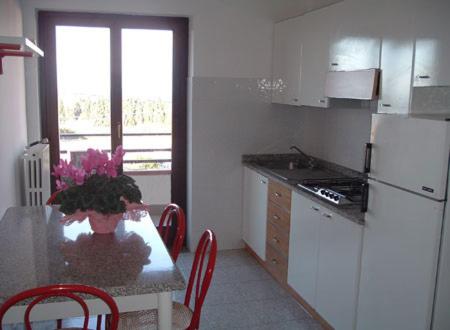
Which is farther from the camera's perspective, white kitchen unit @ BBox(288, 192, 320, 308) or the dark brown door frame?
the dark brown door frame

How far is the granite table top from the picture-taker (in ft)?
5.97

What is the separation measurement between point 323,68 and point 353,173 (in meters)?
0.93

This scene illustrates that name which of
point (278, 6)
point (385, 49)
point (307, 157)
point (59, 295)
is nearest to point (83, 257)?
point (59, 295)

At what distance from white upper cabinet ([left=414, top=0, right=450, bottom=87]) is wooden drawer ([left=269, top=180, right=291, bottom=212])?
4.60 ft

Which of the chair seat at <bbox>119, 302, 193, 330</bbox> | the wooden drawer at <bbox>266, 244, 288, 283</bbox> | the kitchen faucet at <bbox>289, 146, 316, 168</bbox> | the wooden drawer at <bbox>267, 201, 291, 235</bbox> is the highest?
the kitchen faucet at <bbox>289, 146, 316, 168</bbox>

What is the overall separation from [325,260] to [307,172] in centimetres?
118

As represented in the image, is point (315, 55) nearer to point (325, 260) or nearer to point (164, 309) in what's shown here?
point (325, 260)

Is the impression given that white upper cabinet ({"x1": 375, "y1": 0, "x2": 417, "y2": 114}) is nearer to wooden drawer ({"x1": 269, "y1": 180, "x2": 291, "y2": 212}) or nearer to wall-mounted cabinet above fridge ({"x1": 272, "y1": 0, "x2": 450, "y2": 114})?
wall-mounted cabinet above fridge ({"x1": 272, "y1": 0, "x2": 450, "y2": 114})

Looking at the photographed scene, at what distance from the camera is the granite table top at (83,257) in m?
1.82

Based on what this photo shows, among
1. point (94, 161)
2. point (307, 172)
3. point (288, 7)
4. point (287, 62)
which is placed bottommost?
point (307, 172)

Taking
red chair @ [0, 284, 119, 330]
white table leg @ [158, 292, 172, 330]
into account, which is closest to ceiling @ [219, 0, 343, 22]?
white table leg @ [158, 292, 172, 330]

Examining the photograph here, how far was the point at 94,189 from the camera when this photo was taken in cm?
221

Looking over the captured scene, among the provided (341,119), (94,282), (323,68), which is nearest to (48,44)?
(323,68)

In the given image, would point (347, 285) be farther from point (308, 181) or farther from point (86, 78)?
point (86, 78)
